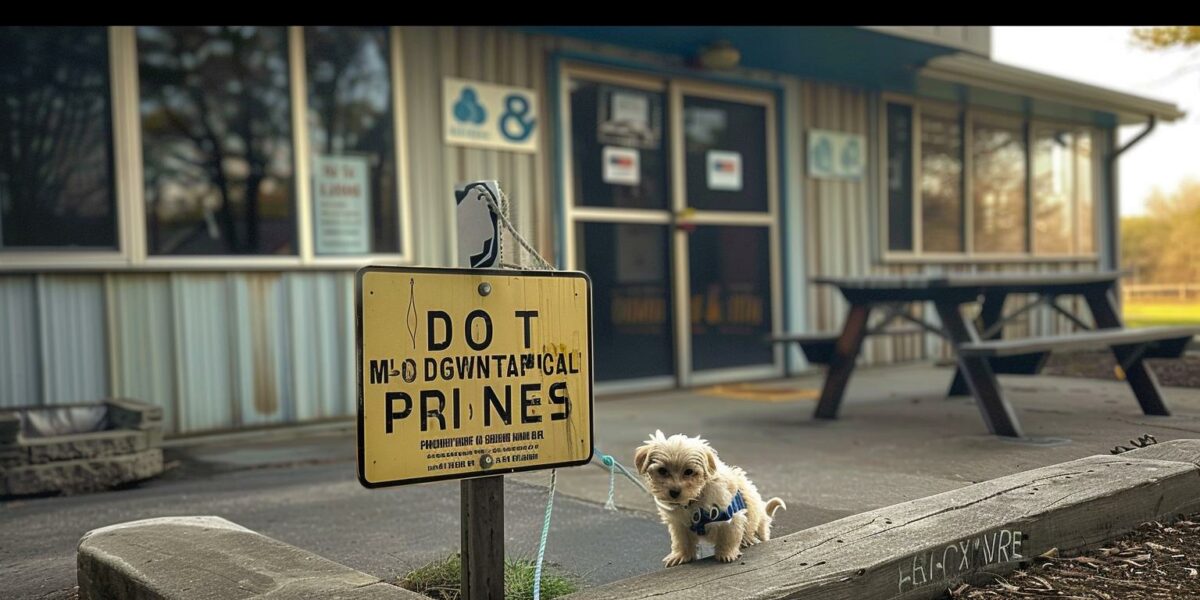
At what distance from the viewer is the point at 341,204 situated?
6.83m

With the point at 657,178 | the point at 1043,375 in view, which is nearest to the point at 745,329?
the point at 657,178

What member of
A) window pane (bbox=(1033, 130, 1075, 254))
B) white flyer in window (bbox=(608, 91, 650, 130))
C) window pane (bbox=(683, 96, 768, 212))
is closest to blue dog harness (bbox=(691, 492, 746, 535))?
white flyer in window (bbox=(608, 91, 650, 130))

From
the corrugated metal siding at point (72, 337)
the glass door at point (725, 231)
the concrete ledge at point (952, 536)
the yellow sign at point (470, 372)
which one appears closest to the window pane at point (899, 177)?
the glass door at point (725, 231)

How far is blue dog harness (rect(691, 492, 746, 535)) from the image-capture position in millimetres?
2541

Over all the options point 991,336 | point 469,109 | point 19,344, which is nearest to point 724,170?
point 469,109

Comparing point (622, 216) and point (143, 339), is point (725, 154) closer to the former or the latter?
point (622, 216)

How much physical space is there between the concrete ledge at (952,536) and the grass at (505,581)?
0.38 m

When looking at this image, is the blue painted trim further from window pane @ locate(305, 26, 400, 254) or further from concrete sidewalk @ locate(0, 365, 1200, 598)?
concrete sidewalk @ locate(0, 365, 1200, 598)

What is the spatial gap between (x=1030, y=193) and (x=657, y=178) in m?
5.96

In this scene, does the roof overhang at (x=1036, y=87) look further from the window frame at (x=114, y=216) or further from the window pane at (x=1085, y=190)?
the window frame at (x=114, y=216)

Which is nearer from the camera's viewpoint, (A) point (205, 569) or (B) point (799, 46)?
(A) point (205, 569)

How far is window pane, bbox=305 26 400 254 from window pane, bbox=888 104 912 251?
5.78 metres

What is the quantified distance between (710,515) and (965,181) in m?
9.77

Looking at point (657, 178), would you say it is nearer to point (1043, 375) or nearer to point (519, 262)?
point (1043, 375)
